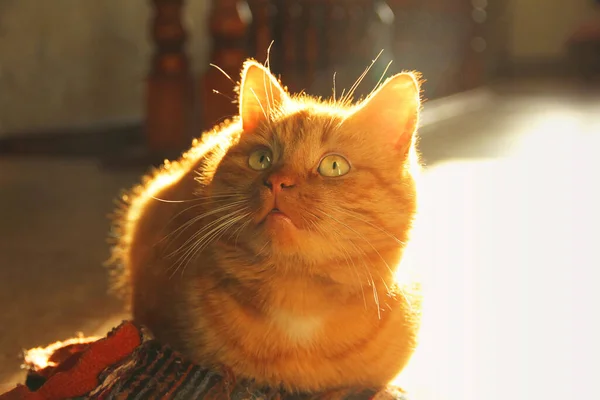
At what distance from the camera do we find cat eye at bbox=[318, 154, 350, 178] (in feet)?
2.87

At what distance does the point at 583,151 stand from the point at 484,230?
1.46 m

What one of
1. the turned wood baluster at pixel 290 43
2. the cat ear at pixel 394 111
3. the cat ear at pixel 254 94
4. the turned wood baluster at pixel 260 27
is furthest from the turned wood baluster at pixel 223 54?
the cat ear at pixel 394 111

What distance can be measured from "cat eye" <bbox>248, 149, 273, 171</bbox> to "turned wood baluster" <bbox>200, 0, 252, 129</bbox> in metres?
1.42

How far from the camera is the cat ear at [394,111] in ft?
2.97

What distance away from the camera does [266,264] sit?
87 centimetres

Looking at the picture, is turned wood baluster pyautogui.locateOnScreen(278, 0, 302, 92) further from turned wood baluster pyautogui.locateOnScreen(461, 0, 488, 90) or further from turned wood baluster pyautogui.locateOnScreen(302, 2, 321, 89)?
turned wood baluster pyautogui.locateOnScreen(461, 0, 488, 90)

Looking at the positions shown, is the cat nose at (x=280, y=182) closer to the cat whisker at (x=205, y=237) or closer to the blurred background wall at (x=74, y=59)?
the cat whisker at (x=205, y=237)

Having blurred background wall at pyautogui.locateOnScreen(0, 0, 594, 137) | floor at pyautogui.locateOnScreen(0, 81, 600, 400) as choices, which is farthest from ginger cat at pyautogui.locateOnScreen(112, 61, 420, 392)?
blurred background wall at pyautogui.locateOnScreen(0, 0, 594, 137)

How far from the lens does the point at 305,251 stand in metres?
0.84

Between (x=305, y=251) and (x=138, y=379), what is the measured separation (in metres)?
0.26

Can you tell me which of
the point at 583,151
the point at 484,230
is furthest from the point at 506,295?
the point at 583,151

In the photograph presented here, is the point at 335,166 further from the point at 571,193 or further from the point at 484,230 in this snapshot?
the point at 571,193

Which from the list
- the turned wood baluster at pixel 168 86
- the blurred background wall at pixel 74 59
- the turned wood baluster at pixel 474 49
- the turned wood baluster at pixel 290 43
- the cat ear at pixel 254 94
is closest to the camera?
the cat ear at pixel 254 94

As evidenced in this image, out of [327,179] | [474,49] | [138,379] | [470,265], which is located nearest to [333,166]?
[327,179]
